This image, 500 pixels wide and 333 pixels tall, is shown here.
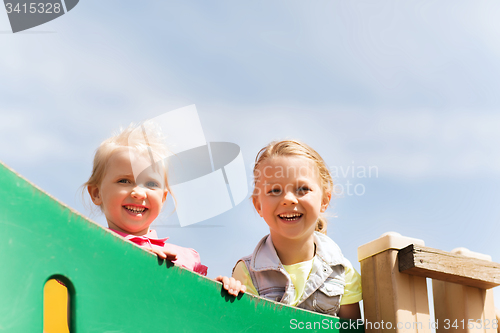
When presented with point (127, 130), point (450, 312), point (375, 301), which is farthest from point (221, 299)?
point (127, 130)

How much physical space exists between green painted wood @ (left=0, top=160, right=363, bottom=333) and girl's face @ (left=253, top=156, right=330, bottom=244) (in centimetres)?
71

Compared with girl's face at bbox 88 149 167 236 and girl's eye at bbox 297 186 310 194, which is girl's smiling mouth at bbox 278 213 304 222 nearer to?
girl's eye at bbox 297 186 310 194

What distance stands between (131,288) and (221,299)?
31 cm

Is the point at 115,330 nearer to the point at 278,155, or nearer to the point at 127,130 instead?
the point at 278,155

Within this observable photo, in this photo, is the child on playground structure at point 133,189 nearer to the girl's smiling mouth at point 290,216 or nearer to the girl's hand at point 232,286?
the girl's smiling mouth at point 290,216

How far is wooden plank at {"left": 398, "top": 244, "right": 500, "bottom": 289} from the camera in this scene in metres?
1.65

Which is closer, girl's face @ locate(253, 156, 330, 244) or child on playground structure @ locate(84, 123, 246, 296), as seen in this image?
girl's face @ locate(253, 156, 330, 244)

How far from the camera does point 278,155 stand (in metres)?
2.27

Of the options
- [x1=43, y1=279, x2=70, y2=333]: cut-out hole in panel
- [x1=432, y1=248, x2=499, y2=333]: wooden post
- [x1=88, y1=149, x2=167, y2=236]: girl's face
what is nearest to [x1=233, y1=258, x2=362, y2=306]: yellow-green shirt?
[x1=432, y1=248, x2=499, y2=333]: wooden post

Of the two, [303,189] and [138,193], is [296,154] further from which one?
[138,193]

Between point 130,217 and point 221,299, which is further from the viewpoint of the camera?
point 130,217

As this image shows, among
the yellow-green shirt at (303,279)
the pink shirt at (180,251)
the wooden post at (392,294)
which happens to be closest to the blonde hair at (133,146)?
the pink shirt at (180,251)

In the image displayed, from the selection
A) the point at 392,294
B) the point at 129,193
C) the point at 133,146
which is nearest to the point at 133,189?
the point at 129,193

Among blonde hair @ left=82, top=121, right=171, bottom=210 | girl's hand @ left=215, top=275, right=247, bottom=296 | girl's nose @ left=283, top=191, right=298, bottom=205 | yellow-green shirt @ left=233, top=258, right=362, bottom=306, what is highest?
blonde hair @ left=82, top=121, right=171, bottom=210
